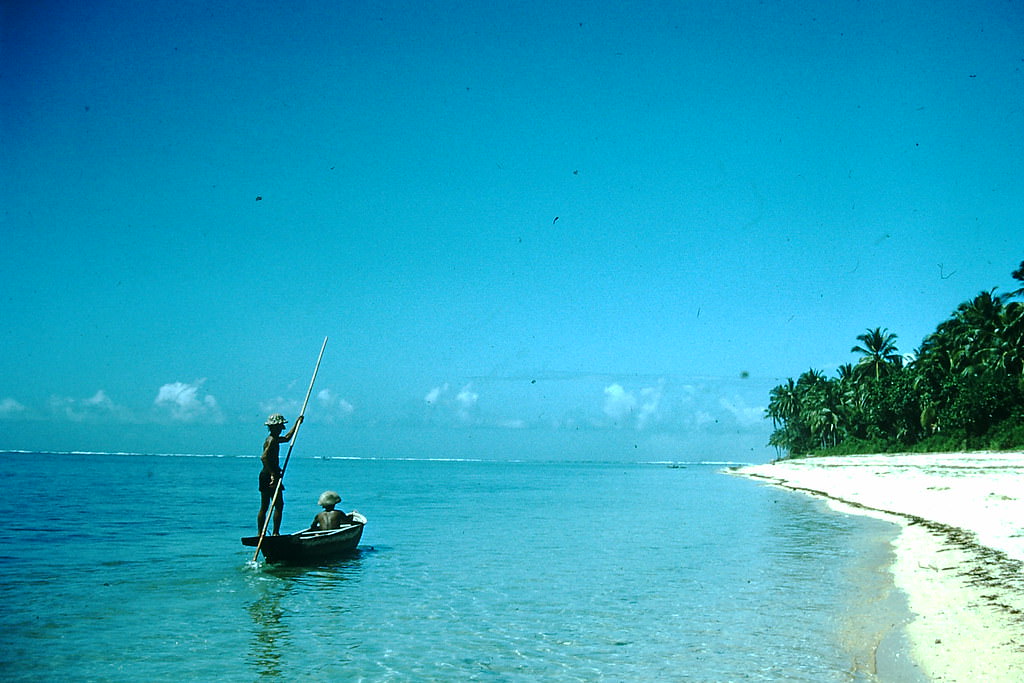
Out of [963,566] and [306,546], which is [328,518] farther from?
[963,566]

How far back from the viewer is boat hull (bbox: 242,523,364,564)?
50.9ft

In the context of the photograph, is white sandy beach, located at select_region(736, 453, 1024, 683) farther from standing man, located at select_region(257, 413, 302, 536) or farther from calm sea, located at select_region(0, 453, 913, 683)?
standing man, located at select_region(257, 413, 302, 536)

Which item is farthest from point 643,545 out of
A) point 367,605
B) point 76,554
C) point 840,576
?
point 76,554

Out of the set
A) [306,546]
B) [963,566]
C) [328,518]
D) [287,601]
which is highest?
[328,518]

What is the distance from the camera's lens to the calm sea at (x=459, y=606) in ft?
28.3

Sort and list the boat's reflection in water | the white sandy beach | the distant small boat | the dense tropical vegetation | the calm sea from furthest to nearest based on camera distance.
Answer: the dense tropical vegetation, the distant small boat, the boat's reflection in water, the calm sea, the white sandy beach

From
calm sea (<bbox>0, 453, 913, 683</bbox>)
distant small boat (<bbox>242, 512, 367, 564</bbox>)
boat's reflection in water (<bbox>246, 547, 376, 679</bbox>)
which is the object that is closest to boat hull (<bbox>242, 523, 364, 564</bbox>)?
distant small boat (<bbox>242, 512, 367, 564</bbox>)

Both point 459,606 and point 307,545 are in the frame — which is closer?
point 459,606

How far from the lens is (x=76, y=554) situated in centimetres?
1856

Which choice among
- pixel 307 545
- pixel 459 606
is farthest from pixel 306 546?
pixel 459 606

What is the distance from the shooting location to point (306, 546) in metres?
15.9

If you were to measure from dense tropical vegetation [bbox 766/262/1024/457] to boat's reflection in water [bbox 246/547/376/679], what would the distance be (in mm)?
42381

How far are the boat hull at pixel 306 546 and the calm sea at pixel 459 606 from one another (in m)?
0.34

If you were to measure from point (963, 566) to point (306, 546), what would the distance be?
40.2 feet
